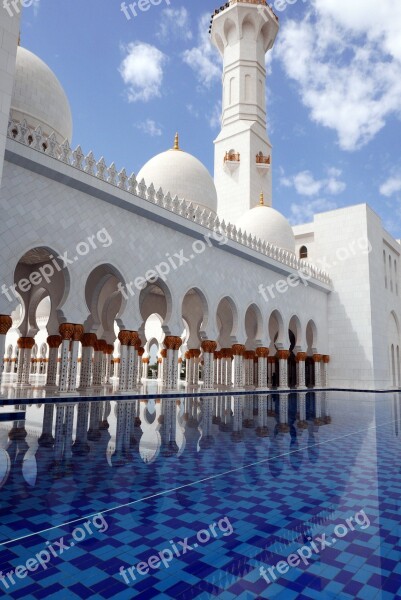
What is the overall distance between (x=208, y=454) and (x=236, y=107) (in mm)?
19622

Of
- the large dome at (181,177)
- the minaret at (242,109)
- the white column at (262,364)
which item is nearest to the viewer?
the white column at (262,364)

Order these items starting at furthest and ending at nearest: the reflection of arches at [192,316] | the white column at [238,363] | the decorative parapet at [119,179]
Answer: the reflection of arches at [192,316] < the white column at [238,363] < the decorative parapet at [119,179]

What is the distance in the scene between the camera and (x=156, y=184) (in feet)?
43.9

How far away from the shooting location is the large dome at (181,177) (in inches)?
527

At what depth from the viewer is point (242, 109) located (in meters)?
20.2

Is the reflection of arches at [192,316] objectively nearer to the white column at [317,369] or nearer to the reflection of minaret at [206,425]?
the white column at [317,369]

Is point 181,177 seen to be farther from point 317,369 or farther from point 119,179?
point 317,369

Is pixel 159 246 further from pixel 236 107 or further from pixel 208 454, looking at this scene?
pixel 236 107

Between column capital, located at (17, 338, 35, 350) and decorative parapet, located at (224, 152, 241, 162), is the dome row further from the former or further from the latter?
column capital, located at (17, 338, 35, 350)

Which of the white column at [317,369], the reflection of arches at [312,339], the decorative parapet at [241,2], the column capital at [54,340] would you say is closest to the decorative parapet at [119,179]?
the reflection of arches at [312,339]

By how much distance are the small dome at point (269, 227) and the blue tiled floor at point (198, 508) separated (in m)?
11.5

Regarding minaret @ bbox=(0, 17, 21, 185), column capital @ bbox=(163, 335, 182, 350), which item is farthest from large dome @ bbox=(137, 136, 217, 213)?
minaret @ bbox=(0, 17, 21, 185)

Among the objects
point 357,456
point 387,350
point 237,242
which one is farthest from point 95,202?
point 387,350

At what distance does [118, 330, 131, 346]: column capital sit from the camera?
29.8 ft
